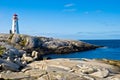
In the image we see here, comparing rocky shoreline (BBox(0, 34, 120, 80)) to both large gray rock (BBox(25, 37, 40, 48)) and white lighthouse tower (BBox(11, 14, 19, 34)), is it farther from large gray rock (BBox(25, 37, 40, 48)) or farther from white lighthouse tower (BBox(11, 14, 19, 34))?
white lighthouse tower (BBox(11, 14, 19, 34))

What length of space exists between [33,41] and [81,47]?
85.5 feet

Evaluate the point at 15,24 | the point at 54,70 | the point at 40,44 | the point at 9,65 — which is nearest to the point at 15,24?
the point at 15,24

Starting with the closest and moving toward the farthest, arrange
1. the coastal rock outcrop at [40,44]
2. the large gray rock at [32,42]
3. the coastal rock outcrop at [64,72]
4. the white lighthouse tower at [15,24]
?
1. the coastal rock outcrop at [64,72]
2. the coastal rock outcrop at [40,44]
3. the large gray rock at [32,42]
4. the white lighthouse tower at [15,24]

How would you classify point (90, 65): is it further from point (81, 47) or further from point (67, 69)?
point (81, 47)

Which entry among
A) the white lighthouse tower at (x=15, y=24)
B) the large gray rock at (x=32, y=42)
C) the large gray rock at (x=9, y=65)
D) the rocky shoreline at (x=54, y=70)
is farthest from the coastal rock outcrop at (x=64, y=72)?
the white lighthouse tower at (x=15, y=24)

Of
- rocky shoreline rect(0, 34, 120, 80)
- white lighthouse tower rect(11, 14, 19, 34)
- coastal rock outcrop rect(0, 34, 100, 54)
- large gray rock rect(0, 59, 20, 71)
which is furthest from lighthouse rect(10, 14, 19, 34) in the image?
large gray rock rect(0, 59, 20, 71)

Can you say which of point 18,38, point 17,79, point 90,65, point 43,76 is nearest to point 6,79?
point 17,79

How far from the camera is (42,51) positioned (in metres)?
102

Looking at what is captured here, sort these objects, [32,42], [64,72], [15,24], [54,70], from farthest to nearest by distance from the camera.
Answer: [15,24]
[32,42]
[54,70]
[64,72]

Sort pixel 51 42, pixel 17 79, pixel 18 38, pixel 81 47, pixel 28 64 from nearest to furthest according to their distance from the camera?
pixel 17 79 < pixel 28 64 < pixel 18 38 < pixel 51 42 < pixel 81 47

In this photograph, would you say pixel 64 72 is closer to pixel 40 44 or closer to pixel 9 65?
pixel 9 65

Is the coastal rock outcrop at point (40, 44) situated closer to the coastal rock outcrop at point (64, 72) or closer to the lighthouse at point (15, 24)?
the lighthouse at point (15, 24)

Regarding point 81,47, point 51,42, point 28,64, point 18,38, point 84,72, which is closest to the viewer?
point 84,72

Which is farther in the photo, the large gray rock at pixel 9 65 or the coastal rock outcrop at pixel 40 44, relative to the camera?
the coastal rock outcrop at pixel 40 44
